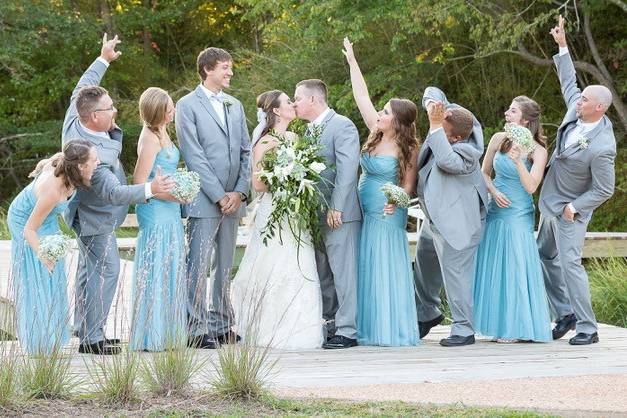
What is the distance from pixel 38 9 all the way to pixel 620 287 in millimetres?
17590

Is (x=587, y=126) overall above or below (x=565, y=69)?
below

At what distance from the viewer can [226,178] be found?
8.52m

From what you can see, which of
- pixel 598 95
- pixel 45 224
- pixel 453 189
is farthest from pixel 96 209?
pixel 598 95

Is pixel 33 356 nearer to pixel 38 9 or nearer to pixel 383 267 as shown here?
pixel 383 267

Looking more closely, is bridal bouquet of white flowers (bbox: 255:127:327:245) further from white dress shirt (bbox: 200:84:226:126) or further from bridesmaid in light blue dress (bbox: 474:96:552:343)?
bridesmaid in light blue dress (bbox: 474:96:552:343)

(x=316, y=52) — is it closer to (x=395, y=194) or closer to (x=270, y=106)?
(x=270, y=106)

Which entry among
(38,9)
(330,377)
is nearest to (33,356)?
(330,377)

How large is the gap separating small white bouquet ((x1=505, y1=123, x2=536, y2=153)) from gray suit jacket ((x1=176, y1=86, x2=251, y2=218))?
6.35 ft

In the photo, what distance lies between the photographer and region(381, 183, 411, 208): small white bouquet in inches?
331

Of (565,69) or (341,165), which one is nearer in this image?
(341,165)

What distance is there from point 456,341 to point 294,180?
1661 millimetres

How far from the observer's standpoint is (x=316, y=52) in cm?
2267

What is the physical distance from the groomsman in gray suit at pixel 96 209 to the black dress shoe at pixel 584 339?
329cm

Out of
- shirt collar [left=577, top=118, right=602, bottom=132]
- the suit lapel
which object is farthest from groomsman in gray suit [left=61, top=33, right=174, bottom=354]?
shirt collar [left=577, top=118, right=602, bottom=132]
